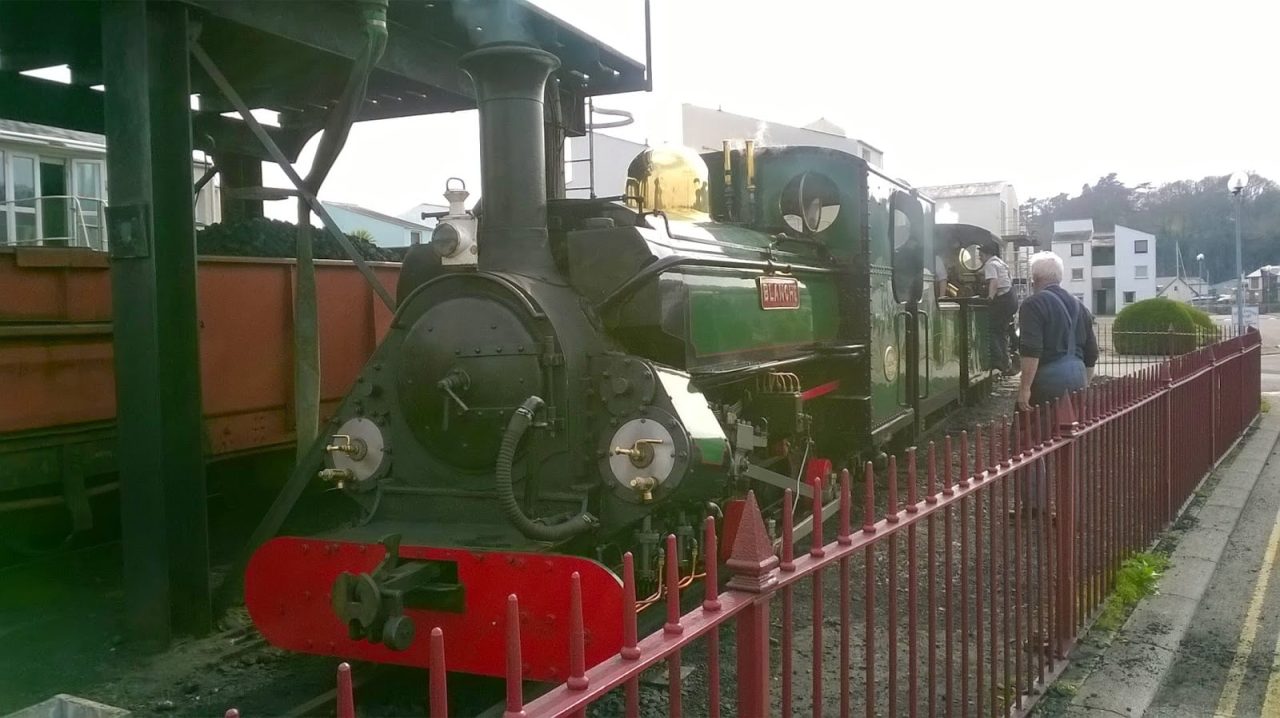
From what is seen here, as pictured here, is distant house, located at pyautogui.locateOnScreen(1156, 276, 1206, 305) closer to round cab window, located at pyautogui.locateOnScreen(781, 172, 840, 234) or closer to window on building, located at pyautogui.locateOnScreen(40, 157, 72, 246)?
window on building, located at pyautogui.locateOnScreen(40, 157, 72, 246)

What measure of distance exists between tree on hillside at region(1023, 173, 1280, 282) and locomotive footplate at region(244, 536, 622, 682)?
6897 cm

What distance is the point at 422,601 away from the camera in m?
3.91

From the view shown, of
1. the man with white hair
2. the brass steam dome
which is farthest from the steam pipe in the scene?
the man with white hair

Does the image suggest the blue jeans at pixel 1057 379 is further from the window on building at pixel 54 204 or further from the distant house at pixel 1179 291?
the distant house at pixel 1179 291

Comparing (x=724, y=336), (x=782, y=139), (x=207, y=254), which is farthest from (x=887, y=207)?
(x=782, y=139)

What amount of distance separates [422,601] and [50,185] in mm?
15957

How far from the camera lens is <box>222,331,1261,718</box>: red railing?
2025 mm

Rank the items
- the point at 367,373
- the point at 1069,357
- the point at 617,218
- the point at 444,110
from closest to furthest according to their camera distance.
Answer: the point at 367,373
the point at 617,218
the point at 1069,357
the point at 444,110

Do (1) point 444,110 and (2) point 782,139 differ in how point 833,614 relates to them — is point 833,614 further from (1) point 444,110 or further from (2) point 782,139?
(2) point 782,139

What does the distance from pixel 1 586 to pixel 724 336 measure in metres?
4.75

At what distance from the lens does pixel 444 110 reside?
9336mm

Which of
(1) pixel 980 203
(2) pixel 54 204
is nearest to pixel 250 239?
(2) pixel 54 204

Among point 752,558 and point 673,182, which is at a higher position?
point 673,182

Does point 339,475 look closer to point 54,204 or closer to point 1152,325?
point 54,204
